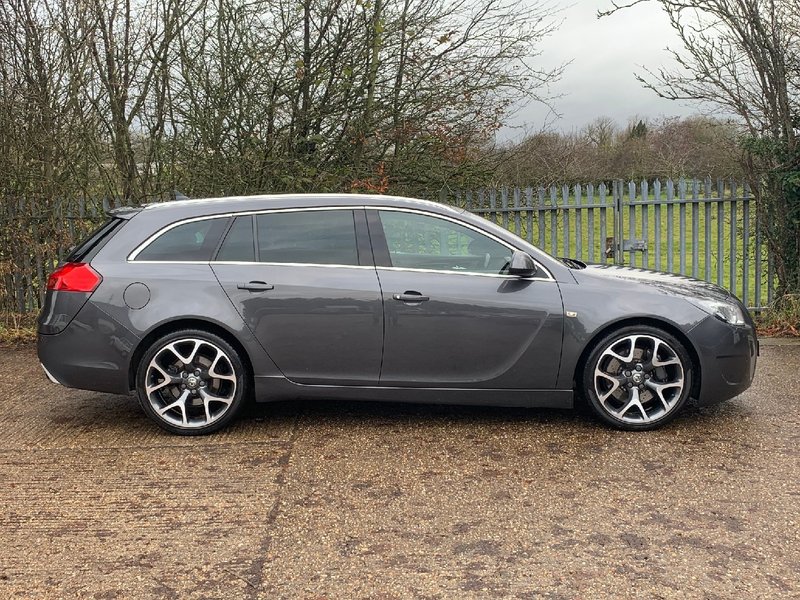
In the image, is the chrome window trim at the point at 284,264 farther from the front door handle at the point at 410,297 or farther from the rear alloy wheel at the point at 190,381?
the rear alloy wheel at the point at 190,381

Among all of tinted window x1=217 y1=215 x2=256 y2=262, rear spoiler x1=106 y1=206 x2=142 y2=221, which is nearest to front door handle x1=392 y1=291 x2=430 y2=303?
tinted window x1=217 y1=215 x2=256 y2=262

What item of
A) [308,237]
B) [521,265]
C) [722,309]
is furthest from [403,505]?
[722,309]

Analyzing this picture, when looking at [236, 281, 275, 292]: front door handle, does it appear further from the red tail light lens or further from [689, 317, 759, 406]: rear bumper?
[689, 317, 759, 406]: rear bumper

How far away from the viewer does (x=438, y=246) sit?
4.84m

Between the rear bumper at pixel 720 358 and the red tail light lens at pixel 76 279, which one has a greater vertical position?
the red tail light lens at pixel 76 279

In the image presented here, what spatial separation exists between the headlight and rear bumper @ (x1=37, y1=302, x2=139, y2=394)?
3.60 meters

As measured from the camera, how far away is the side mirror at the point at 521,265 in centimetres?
462

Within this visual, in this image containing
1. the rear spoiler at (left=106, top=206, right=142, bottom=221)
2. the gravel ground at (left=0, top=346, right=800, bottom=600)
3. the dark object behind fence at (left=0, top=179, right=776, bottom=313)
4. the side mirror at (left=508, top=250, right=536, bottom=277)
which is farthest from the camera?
the dark object behind fence at (left=0, top=179, right=776, bottom=313)

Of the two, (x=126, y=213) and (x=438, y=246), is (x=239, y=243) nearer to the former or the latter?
(x=126, y=213)

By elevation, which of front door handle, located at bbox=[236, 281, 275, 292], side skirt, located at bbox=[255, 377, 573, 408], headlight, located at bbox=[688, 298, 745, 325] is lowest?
side skirt, located at bbox=[255, 377, 573, 408]

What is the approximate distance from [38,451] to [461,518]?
8.97 feet

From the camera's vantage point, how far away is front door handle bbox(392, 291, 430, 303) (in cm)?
464

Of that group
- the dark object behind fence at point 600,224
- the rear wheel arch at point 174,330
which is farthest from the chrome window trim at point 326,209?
the dark object behind fence at point 600,224

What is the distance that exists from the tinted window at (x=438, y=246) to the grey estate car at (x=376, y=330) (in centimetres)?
1
